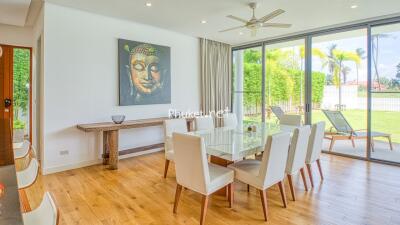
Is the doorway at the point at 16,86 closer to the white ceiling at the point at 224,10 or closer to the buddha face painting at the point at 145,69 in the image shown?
the white ceiling at the point at 224,10

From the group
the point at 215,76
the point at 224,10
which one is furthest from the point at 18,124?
the point at 224,10

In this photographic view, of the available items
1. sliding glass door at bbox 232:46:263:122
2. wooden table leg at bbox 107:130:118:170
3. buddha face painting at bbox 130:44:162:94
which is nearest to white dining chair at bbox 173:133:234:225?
wooden table leg at bbox 107:130:118:170

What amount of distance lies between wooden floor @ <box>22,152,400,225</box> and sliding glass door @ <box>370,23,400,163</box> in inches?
31.8

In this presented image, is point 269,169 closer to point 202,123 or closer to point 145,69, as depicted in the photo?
point 202,123

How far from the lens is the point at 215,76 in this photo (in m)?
6.51

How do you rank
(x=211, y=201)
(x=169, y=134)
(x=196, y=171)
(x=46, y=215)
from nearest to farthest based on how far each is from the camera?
(x=46, y=215) < (x=196, y=171) < (x=211, y=201) < (x=169, y=134)

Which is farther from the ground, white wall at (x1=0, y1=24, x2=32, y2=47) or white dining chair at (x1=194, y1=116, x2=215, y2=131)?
white wall at (x1=0, y1=24, x2=32, y2=47)

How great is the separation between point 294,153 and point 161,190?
1754mm

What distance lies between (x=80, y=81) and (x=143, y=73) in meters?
1.23

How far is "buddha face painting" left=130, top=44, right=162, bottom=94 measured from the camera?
4.82m

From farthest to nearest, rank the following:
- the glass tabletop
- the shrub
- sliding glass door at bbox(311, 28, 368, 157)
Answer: the shrub < sliding glass door at bbox(311, 28, 368, 157) < the glass tabletop

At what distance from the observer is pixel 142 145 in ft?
16.8

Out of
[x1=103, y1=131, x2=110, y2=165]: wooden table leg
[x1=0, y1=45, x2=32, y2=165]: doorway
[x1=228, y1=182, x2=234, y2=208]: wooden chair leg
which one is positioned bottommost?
[x1=228, y1=182, x2=234, y2=208]: wooden chair leg

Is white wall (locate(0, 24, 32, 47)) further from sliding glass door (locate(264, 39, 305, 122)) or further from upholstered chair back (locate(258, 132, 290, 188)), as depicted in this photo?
upholstered chair back (locate(258, 132, 290, 188))
